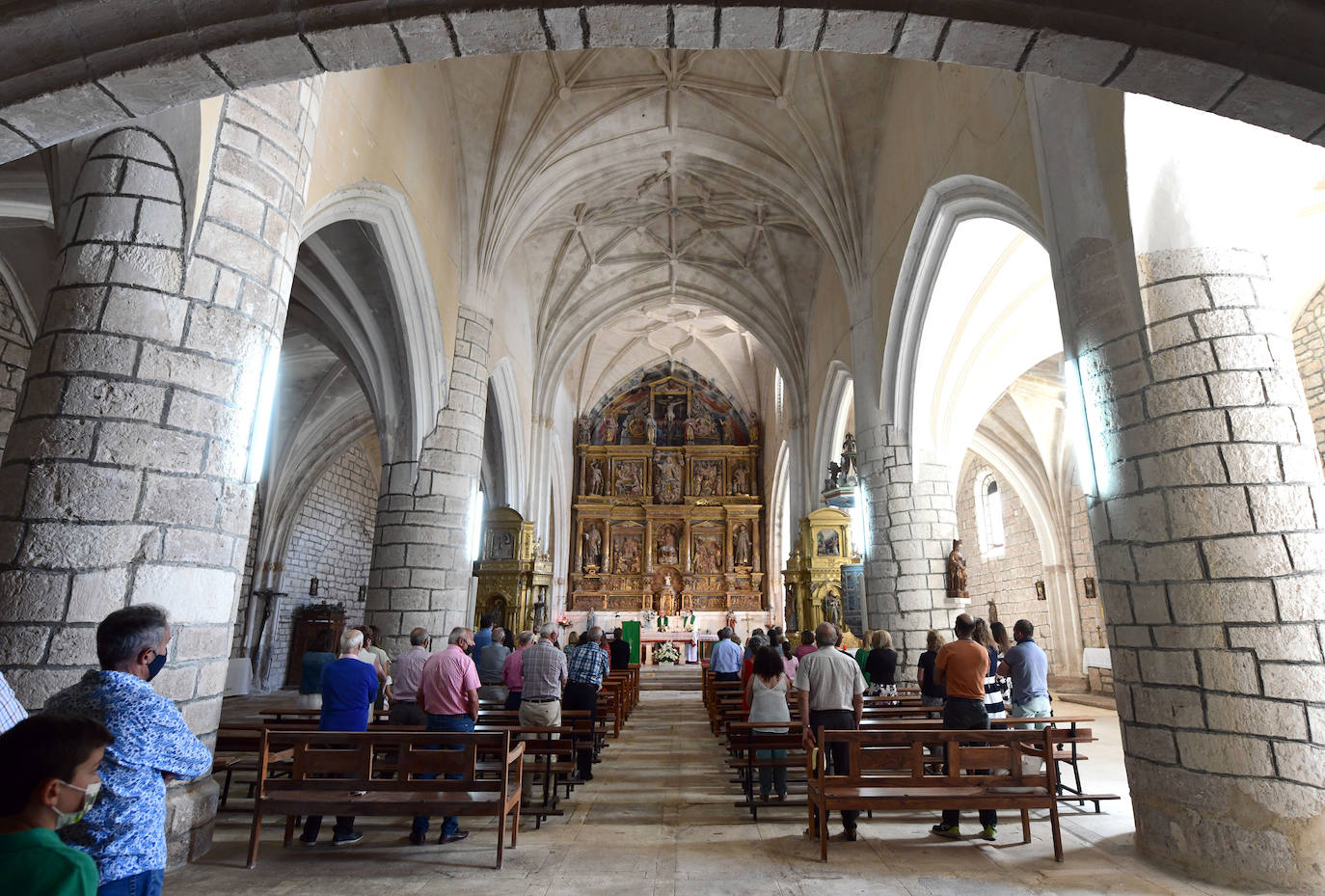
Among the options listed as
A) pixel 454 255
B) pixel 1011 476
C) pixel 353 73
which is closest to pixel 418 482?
pixel 454 255

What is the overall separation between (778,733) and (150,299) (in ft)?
15.9

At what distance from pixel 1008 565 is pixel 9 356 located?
1857cm

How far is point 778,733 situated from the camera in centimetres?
539

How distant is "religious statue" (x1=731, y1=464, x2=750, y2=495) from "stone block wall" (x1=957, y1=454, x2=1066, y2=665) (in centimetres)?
702

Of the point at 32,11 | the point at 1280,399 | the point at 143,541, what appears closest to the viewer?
the point at 32,11

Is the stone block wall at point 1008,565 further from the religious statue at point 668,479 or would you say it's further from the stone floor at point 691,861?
the stone floor at point 691,861

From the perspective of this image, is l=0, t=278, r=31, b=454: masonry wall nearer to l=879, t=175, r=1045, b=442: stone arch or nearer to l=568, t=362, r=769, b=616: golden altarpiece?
l=879, t=175, r=1045, b=442: stone arch

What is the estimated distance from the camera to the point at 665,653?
19594mm

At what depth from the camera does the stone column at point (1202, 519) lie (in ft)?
11.9

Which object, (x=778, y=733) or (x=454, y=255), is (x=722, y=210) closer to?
(x=454, y=255)

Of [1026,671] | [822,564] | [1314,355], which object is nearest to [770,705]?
[1026,671]

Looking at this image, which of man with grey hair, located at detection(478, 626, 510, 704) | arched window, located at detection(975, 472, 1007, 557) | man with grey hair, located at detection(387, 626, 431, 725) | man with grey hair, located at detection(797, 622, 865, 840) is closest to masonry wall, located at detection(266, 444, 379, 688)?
man with grey hair, located at detection(478, 626, 510, 704)

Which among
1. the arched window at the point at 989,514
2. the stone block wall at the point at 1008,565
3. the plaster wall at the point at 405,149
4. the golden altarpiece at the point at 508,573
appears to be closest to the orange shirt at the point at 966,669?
the plaster wall at the point at 405,149

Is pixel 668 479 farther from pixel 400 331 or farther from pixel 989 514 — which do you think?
pixel 400 331
